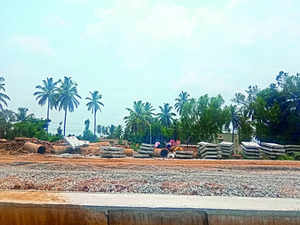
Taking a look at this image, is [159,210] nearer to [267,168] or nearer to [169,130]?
[267,168]

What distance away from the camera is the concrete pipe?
2852 centimetres

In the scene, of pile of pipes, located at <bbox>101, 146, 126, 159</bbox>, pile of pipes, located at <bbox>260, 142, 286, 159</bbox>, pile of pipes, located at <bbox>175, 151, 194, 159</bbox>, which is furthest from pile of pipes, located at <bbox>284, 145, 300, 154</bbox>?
pile of pipes, located at <bbox>101, 146, 126, 159</bbox>

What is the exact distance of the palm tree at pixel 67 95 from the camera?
6481cm

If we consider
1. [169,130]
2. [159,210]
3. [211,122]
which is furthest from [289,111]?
[159,210]

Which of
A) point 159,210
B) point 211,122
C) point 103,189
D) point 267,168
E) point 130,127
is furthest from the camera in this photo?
point 130,127

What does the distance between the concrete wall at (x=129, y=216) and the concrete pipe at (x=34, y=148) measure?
28398 mm

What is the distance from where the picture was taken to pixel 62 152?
31078mm

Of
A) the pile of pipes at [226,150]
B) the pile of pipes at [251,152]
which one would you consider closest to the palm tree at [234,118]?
the pile of pipes at [226,150]

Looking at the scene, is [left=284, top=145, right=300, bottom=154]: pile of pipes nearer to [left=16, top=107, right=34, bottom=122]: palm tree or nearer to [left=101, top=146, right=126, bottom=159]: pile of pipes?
[left=101, top=146, right=126, bottom=159]: pile of pipes

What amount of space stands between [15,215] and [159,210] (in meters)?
0.68

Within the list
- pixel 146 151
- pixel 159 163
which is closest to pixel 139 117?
pixel 146 151

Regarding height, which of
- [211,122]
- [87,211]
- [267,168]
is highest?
[211,122]

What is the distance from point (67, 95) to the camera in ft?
213

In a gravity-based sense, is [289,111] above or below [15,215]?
above
